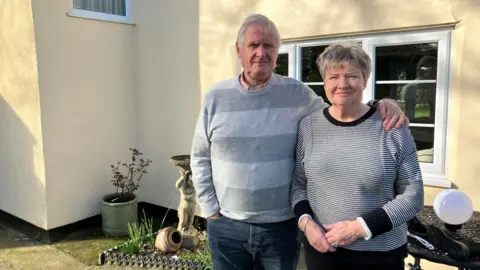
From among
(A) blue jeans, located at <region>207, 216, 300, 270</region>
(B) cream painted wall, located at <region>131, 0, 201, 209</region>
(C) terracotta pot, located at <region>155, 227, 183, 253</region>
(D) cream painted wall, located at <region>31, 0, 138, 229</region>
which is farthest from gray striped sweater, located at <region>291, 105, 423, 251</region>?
(D) cream painted wall, located at <region>31, 0, 138, 229</region>

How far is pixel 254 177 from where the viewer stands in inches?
75.3

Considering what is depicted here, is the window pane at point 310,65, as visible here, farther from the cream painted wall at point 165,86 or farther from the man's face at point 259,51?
the man's face at point 259,51

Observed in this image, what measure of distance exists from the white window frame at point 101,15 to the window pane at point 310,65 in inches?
93.2

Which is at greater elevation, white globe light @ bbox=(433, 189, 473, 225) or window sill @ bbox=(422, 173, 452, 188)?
white globe light @ bbox=(433, 189, 473, 225)

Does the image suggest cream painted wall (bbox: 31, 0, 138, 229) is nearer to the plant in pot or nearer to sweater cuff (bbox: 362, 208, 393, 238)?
the plant in pot

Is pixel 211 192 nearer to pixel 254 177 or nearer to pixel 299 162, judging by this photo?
pixel 254 177

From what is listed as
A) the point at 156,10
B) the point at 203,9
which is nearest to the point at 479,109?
the point at 203,9

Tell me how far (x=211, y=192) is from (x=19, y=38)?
3.58m

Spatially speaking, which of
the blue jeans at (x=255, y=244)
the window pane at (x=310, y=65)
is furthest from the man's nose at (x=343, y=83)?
the window pane at (x=310, y=65)

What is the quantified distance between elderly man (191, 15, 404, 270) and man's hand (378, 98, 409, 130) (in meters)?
0.37

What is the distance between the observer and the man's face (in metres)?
1.91

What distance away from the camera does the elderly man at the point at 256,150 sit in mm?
1902

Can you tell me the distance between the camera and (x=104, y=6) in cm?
512

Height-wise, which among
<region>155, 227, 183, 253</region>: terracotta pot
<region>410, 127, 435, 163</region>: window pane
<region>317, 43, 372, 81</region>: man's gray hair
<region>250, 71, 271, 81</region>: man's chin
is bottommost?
<region>155, 227, 183, 253</region>: terracotta pot
